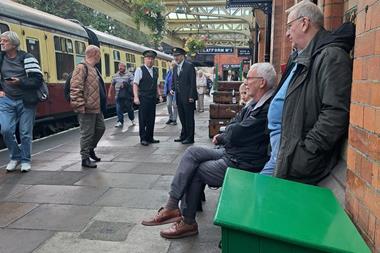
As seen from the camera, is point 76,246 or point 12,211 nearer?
point 76,246

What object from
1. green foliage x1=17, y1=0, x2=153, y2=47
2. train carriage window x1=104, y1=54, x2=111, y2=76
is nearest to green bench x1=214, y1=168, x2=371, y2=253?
train carriage window x1=104, y1=54, x2=111, y2=76

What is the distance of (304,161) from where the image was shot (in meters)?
2.66

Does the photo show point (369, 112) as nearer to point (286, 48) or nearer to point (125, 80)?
point (286, 48)

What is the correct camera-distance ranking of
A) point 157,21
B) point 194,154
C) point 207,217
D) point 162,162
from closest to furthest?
point 194,154, point 207,217, point 162,162, point 157,21

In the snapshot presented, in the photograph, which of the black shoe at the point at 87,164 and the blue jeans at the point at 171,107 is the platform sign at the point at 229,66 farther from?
the black shoe at the point at 87,164

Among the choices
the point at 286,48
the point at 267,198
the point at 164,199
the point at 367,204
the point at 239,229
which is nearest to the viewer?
the point at 239,229

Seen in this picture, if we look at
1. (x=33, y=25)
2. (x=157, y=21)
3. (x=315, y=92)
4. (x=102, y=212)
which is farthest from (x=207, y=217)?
(x=157, y=21)

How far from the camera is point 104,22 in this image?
32594 millimetres

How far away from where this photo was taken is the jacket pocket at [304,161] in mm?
2650

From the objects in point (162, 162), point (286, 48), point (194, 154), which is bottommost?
point (162, 162)

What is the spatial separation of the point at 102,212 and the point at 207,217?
3.52 feet

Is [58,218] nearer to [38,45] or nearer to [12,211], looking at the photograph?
[12,211]

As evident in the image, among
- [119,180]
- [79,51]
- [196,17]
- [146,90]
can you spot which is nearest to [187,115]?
[146,90]

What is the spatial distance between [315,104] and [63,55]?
9.28 meters
